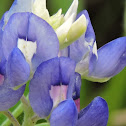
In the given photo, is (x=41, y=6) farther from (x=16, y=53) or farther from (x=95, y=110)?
(x=95, y=110)

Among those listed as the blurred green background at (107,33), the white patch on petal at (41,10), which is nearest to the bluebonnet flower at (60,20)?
the white patch on petal at (41,10)

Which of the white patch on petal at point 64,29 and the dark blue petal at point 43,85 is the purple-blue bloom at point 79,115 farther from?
the white patch on petal at point 64,29

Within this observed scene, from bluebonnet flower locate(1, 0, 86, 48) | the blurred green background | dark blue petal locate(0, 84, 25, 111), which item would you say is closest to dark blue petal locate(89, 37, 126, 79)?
bluebonnet flower locate(1, 0, 86, 48)

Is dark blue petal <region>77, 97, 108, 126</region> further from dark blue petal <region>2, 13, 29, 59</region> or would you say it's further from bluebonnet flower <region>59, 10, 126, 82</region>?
dark blue petal <region>2, 13, 29, 59</region>

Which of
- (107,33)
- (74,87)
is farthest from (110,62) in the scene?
(107,33)

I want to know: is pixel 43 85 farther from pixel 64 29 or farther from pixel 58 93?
pixel 64 29

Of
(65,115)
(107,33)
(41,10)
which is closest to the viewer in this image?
(65,115)
